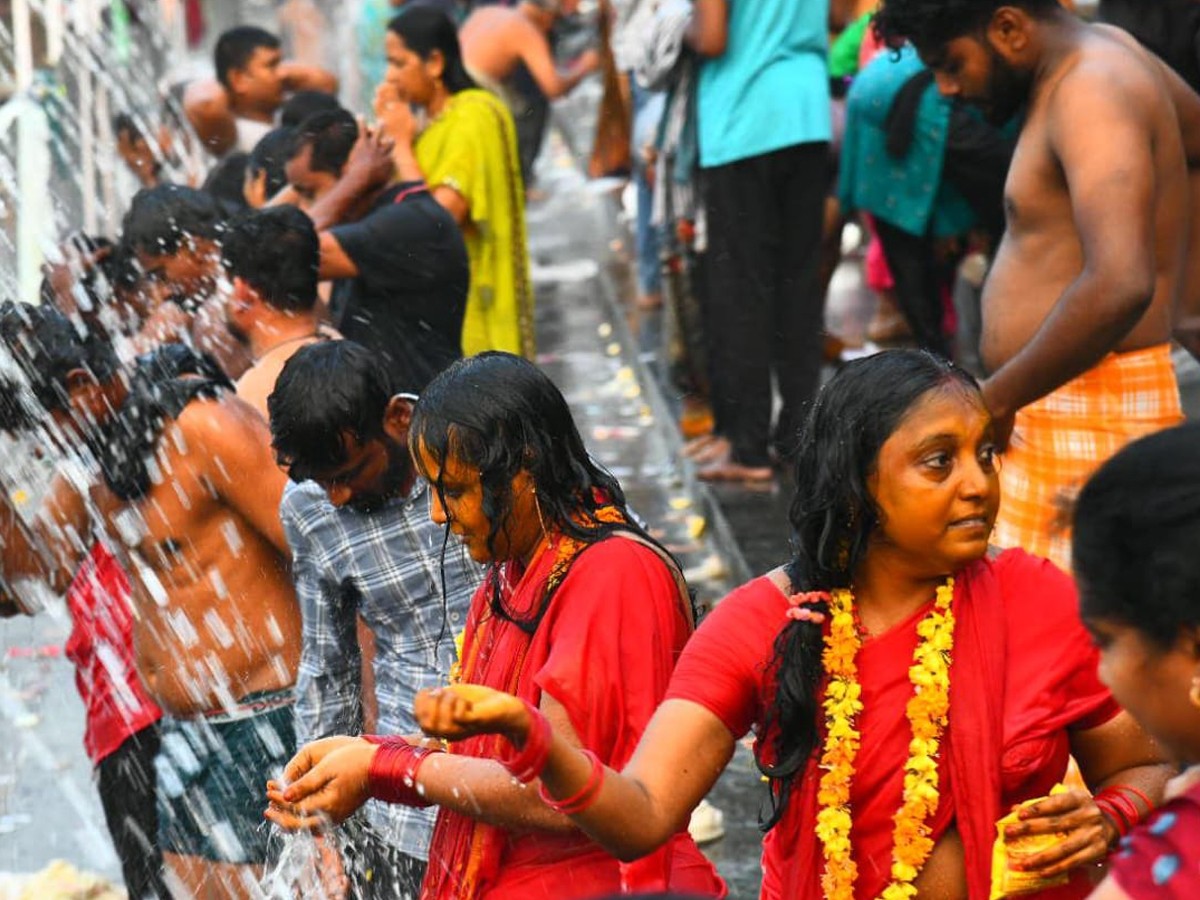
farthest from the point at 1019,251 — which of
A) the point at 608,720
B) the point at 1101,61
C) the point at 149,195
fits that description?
the point at 149,195

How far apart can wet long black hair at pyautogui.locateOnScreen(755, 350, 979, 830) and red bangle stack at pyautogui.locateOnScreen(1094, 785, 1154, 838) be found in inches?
16.2

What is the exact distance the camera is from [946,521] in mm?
2785

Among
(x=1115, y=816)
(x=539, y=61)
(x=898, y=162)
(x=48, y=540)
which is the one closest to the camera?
(x=1115, y=816)

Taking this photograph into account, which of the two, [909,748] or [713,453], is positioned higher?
[909,748]

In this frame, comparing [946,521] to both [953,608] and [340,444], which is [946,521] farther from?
[340,444]

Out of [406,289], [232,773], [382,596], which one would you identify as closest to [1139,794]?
[382,596]

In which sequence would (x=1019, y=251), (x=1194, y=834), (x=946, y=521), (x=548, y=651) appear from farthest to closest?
(x=1019, y=251), (x=548, y=651), (x=946, y=521), (x=1194, y=834)

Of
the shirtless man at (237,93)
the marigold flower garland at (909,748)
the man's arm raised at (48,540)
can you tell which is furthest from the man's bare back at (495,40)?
the marigold flower garland at (909,748)

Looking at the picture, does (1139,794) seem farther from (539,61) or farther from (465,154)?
(539,61)

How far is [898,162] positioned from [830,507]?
4.33 meters

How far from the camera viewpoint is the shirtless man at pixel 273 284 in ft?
17.0

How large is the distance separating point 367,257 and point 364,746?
322 centimetres

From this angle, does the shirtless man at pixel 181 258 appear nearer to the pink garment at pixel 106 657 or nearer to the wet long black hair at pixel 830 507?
the pink garment at pixel 106 657

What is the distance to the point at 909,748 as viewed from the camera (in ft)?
9.00
